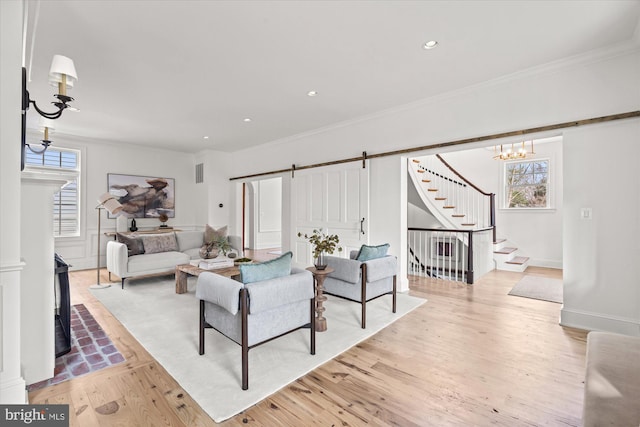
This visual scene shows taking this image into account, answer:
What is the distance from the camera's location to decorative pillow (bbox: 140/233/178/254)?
5.03 meters

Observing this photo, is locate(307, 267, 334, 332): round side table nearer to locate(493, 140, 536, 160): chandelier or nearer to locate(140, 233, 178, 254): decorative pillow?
locate(140, 233, 178, 254): decorative pillow

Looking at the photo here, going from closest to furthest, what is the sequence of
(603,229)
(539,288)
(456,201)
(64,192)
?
(603,229) < (539,288) < (64,192) < (456,201)

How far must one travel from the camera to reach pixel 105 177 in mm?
6461

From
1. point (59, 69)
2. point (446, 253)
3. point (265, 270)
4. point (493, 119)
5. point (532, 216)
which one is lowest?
point (446, 253)

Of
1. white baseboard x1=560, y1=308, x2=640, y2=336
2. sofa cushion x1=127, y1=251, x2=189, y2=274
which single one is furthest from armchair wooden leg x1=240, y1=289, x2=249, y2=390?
sofa cushion x1=127, y1=251, x2=189, y2=274

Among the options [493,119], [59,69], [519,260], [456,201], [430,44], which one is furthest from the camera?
[456,201]

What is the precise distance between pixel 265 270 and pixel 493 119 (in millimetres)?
3257

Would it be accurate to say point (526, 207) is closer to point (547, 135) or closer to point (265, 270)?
point (547, 135)

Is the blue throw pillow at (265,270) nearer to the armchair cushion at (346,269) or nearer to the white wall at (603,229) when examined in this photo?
the armchair cushion at (346,269)

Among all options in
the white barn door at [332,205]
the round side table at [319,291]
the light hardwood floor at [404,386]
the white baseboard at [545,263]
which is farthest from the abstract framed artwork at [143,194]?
the white baseboard at [545,263]

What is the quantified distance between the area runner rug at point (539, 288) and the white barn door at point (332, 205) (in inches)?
94.3

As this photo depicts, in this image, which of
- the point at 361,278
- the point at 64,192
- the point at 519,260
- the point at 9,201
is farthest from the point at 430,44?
the point at 64,192

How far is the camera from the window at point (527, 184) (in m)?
6.57

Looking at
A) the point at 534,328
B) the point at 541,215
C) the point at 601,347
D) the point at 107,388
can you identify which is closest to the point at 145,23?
the point at 107,388
